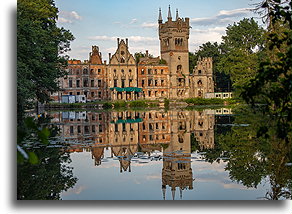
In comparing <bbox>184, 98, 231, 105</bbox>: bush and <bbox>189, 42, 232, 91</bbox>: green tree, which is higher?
<bbox>189, 42, 232, 91</bbox>: green tree

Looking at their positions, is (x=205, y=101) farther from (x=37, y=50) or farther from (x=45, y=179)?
(x=45, y=179)

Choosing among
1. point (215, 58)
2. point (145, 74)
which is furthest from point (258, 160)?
point (215, 58)

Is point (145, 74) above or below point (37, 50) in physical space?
above

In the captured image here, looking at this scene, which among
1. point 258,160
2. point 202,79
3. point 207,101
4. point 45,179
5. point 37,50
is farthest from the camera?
point 202,79

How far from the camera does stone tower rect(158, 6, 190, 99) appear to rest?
56.7 meters

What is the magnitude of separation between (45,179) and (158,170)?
2.23m

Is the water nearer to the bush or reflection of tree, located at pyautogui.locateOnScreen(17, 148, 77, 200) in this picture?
reflection of tree, located at pyautogui.locateOnScreen(17, 148, 77, 200)

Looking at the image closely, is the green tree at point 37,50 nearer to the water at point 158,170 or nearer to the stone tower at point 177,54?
the water at point 158,170

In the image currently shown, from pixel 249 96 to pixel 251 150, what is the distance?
6.77m

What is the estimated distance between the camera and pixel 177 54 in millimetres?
57188

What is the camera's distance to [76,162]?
970cm

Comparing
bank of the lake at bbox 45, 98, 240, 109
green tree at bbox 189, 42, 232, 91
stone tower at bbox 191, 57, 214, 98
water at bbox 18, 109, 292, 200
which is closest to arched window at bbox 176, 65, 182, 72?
stone tower at bbox 191, 57, 214, 98

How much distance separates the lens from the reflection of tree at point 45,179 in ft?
21.4

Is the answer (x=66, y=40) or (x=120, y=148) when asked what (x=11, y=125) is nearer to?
(x=120, y=148)
